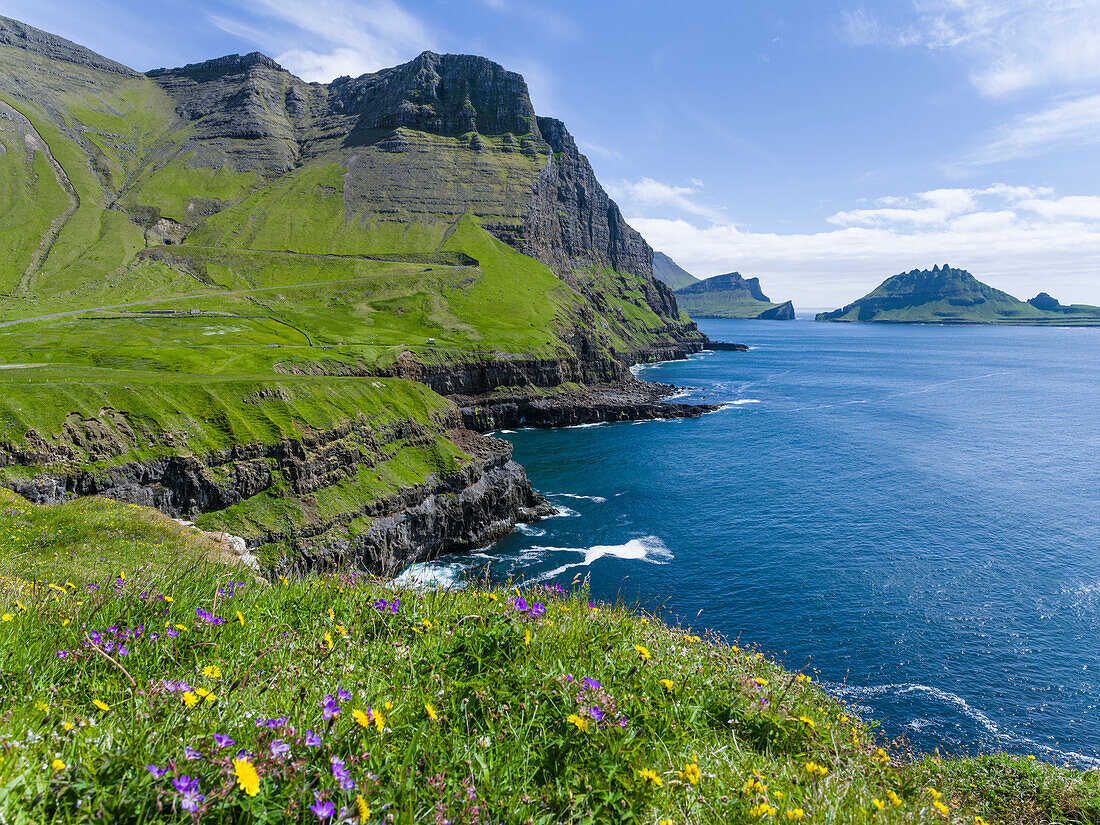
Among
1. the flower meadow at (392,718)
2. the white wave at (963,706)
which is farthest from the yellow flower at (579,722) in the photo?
the white wave at (963,706)

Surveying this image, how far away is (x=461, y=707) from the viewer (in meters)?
5.31

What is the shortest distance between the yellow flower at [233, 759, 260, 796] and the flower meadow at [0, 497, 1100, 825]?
0.07 ft

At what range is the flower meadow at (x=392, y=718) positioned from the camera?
11.3 ft

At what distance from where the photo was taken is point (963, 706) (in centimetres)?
3431

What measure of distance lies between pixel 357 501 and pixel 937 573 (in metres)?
56.0

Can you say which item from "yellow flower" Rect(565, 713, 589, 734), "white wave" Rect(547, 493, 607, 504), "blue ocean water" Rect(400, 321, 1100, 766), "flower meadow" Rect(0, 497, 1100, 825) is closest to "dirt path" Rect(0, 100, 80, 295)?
"blue ocean water" Rect(400, 321, 1100, 766)

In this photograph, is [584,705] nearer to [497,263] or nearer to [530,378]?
[530,378]

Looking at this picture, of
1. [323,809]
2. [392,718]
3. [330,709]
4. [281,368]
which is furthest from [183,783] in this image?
[281,368]

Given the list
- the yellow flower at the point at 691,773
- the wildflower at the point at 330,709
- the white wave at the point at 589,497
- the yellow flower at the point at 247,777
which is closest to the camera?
the yellow flower at the point at 247,777

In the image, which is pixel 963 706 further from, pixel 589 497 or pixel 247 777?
pixel 589 497

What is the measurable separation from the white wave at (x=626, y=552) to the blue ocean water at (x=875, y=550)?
26 cm

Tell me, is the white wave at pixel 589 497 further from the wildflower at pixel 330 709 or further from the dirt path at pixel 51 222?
the dirt path at pixel 51 222

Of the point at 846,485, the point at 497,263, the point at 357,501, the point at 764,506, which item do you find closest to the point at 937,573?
the point at 764,506

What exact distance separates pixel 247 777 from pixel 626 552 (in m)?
56.1
